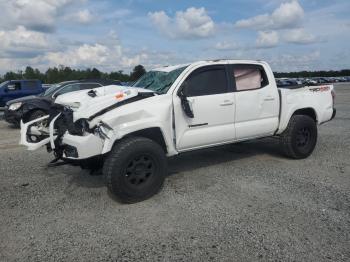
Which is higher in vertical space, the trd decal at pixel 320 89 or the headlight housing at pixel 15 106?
the trd decal at pixel 320 89

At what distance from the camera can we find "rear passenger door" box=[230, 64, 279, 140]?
5.87m

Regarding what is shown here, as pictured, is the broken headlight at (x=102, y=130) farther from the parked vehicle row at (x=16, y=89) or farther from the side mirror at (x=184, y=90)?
the parked vehicle row at (x=16, y=89)

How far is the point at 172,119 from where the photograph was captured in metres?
5.09

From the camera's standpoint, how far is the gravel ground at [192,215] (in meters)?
3.49

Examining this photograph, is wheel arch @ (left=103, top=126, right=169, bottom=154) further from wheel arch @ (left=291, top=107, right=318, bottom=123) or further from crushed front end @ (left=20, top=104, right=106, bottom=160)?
wheel arch @ (left=291, top=107, right=318, bottom=123)

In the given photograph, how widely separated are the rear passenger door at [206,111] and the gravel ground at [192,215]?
69cm

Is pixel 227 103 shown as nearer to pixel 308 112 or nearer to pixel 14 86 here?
pixel 308 112

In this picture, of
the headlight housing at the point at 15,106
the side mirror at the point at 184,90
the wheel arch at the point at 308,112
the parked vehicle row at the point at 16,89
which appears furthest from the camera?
the parked vehicle row at the point at 16,89

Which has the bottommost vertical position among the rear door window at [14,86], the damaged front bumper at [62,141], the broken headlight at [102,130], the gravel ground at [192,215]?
the gravel ground at [192,215]

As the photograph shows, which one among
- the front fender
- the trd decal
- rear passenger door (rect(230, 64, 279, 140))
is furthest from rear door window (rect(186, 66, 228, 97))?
the trd decal

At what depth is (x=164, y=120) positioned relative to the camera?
16.3ft

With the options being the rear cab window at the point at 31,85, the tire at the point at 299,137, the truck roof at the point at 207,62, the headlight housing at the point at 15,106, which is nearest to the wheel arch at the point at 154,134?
the truck roof at the point at 207,62

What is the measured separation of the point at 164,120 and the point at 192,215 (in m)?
1.38

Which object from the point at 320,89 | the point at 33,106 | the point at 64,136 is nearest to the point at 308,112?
the point at 320,89
